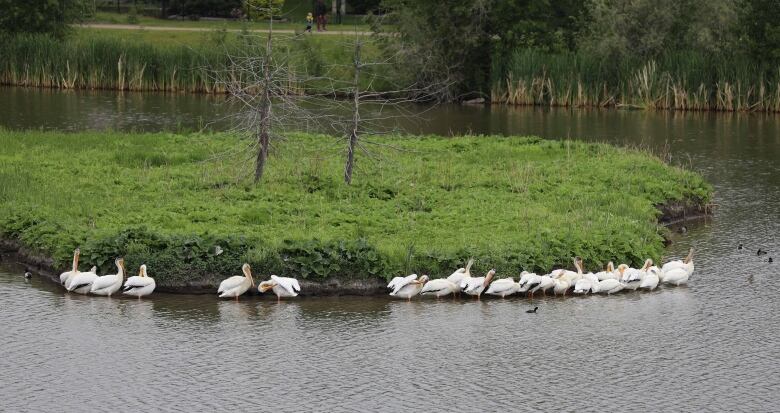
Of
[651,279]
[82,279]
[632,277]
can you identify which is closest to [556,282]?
[632,277]

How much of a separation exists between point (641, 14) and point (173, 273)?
40.9 metres

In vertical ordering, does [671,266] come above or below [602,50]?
below

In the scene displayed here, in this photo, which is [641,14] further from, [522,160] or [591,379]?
[591,379]

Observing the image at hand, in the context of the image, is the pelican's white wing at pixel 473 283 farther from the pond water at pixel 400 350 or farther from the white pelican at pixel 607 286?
the white pelican at pixel 607 286

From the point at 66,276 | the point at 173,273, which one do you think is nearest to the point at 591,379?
the point at 173,273

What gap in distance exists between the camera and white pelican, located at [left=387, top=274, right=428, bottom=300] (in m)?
21.0

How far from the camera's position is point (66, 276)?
69.5ft

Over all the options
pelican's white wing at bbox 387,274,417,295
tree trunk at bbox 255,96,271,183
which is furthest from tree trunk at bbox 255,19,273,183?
pelican's white wing at bbox 387,274,417,295

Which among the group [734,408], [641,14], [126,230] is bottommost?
[734,408]

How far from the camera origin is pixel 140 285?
20797 millimetres

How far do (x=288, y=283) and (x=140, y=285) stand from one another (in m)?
2.42

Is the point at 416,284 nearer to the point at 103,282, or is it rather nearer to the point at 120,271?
the point at 120,271

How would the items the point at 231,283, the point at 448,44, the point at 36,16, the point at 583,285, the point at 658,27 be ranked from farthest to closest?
the point at 448,44
the point at 36,16
the point at 658,27
the point at 583,285
the point at 231,283

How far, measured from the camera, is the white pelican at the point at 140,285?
818 inches
